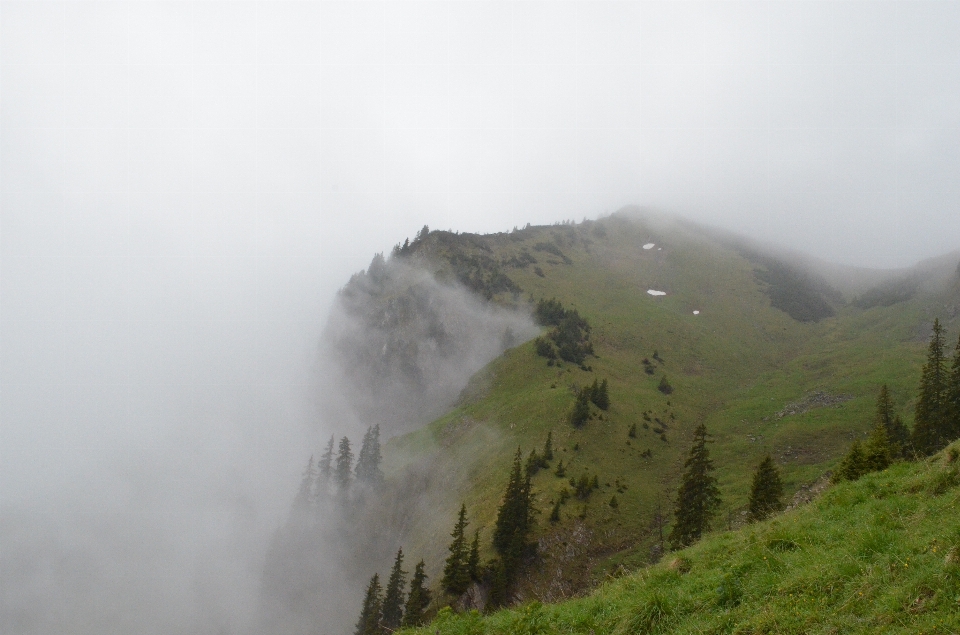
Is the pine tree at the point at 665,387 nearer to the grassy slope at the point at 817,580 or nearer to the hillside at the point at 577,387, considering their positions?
the hillside at the point at 577,387

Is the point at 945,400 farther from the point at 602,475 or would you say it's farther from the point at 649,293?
the point at 649,293

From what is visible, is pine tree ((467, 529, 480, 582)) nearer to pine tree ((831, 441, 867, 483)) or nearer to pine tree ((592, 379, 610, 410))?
pine tree ((831, 441, 867, 483))

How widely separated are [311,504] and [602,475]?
204 ft

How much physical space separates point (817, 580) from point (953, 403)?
1773 inches

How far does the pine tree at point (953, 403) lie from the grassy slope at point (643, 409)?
14431 mm

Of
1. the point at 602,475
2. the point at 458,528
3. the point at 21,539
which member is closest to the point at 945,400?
the point at 602,475

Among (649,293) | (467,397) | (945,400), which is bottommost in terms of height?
(945,400)

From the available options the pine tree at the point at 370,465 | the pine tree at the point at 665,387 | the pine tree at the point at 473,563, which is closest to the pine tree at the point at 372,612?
the pine tree at the point at 473,563

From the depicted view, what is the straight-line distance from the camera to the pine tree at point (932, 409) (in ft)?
129

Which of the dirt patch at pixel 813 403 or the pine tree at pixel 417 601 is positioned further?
the dirt patch at pixel 813 403

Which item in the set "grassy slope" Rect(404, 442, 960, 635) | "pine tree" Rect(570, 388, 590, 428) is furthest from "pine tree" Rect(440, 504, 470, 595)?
"pine tree" Rect(570, 388, 590, 428)

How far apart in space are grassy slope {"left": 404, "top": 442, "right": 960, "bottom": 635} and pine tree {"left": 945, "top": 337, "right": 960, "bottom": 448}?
3273 centimetres

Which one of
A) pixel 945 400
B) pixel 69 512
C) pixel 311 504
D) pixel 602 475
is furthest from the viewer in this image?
pixel 69 512

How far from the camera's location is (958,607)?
22.4 ft
